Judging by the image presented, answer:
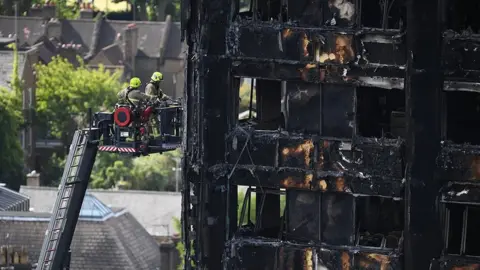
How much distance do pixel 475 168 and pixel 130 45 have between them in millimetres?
95094

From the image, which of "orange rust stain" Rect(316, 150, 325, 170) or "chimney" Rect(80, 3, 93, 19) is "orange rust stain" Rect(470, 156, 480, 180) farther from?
"chimney" Rect(80, 3, 93, 19)

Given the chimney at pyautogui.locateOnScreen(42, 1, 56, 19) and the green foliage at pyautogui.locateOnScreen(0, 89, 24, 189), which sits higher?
the chimney at pyautogui.locateOnScreen(42, 1, 56, 19)

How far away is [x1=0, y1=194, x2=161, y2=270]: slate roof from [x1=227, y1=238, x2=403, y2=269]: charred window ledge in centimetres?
3170

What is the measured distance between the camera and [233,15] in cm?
2630

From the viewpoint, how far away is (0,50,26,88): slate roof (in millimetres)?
103125

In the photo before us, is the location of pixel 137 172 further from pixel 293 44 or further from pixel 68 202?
pixel 293 44

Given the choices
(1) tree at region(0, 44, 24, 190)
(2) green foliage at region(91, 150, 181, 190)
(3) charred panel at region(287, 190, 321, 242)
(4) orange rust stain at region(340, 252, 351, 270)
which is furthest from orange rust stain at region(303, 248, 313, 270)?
(2) green foliage at region(91, 150, 181, 190)

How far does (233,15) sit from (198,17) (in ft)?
1.78

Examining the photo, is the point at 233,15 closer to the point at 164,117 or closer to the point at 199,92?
the point at 199,92

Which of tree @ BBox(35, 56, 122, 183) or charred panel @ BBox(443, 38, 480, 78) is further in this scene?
tree @ BBox(35, 56, 122, 183)

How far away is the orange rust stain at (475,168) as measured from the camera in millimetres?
25391

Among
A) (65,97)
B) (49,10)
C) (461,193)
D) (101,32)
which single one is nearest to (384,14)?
(461,193)

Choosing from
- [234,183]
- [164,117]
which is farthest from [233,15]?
[164,117]

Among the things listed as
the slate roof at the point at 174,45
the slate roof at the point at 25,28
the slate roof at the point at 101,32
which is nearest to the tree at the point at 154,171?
the slate roof at the point at 174,45
